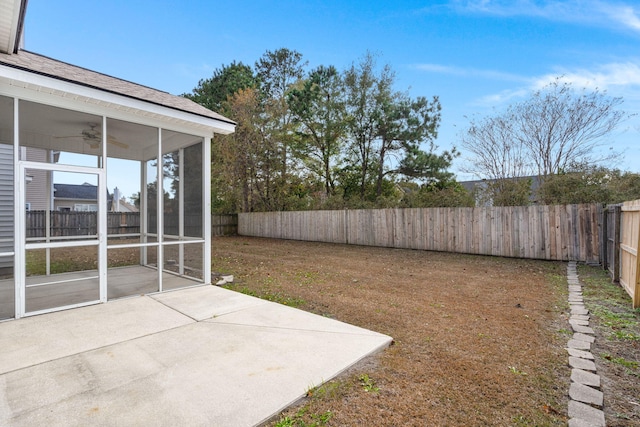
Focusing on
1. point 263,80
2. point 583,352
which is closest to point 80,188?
point 583,352

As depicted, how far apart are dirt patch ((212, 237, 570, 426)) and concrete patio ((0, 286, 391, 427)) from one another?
0.28 m

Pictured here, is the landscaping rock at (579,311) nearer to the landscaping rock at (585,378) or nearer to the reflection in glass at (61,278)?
the landscaping rock at (585,378)

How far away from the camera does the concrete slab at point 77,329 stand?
8.53 feet

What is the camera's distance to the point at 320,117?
628 inches

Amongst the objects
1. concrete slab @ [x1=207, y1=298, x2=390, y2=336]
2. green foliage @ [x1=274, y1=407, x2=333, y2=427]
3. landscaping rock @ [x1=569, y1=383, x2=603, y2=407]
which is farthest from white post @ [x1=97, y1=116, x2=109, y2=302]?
landscaping rock @ [x1=569, y1=383, x2=603, y2=407]

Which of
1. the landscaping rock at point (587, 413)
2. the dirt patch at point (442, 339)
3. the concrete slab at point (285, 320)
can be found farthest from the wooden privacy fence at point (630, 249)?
the concrete slab at point (285, 320)

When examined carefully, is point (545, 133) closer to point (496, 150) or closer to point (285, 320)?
point (496, 150)

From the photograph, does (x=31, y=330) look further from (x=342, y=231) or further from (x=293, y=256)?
(x=342, y=231)

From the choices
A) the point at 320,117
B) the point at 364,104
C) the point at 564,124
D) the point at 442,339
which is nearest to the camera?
the point at 442,339

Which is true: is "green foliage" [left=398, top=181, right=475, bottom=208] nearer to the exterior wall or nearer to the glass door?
the glass door

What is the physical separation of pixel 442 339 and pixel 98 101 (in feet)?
16.0

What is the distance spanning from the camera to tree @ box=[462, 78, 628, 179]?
32.0 ft

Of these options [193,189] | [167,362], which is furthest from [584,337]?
[193,189]

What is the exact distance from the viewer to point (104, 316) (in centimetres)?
359
